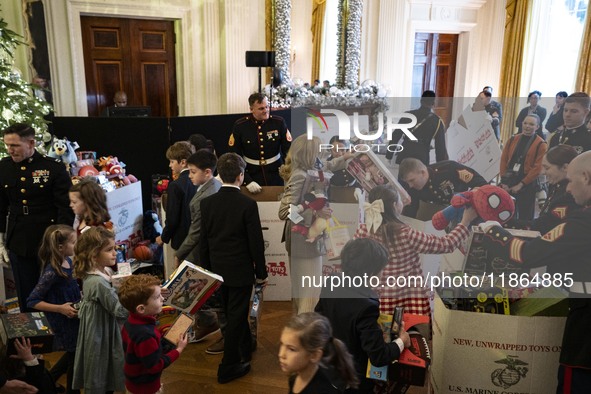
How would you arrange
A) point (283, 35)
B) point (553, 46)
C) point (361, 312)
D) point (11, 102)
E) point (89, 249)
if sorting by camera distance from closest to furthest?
point (361, 312)
point (89, 249)
point (11, 102)
point (283, 35)
point (553, 46)

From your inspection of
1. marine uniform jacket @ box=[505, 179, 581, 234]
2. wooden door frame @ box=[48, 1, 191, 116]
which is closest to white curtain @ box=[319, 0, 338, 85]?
wooden door frame @ box=[48, 1, 191, 116]

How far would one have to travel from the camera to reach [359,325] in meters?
1.98

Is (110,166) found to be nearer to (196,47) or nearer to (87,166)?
(87,166)

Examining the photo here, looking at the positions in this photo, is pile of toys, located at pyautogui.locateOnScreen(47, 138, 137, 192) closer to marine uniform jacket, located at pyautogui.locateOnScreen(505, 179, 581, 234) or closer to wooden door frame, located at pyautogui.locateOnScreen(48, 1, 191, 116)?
wooden door frame, located at pyautogui.locateOnScreen(48, 1, 191, 116)

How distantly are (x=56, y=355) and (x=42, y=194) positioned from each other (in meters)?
1.07

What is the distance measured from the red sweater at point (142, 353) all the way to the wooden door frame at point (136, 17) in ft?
18.1

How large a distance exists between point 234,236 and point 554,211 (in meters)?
1.67

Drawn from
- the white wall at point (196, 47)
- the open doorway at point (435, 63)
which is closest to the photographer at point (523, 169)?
the white wall at point (196, 47)

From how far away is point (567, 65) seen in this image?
870 centimetres

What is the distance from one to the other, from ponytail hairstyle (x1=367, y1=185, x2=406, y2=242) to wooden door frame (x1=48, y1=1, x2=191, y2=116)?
5637 millimetres

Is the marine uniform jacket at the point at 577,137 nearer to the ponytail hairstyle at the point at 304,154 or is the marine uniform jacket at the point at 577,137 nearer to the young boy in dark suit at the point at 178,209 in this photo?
the ponytail hairstyle at the point at 304,154

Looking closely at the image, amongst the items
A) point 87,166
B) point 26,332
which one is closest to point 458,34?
point 87,166

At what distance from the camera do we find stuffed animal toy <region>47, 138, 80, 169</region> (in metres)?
4.50

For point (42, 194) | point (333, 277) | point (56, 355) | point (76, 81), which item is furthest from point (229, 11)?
point (333, 277)
